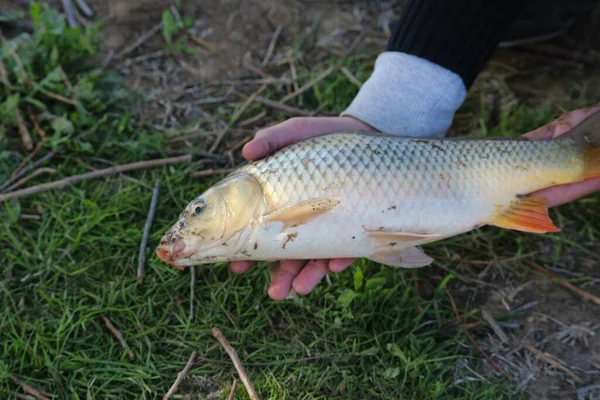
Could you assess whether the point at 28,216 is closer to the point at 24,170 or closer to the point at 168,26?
the point at 24,170

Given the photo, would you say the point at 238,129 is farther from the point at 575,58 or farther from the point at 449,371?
the point at 575,58

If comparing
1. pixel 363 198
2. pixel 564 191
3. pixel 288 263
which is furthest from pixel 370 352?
pixel 564 191

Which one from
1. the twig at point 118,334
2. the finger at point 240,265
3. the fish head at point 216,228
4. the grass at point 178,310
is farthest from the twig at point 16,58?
the finger at point 240,265

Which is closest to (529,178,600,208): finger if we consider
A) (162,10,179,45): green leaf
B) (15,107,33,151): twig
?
(162,10,179,45): green leaf

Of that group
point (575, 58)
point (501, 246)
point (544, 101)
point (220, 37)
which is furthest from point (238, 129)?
point (575, 58)

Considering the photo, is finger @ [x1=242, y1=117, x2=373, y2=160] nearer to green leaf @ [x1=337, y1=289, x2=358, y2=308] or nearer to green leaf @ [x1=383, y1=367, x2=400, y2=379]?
green leaf @ [x1=337, y1=289, x2=358, y2=308]

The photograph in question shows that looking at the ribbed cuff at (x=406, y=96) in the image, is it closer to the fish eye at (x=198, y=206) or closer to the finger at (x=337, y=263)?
the finger at (x=337, y=263)
